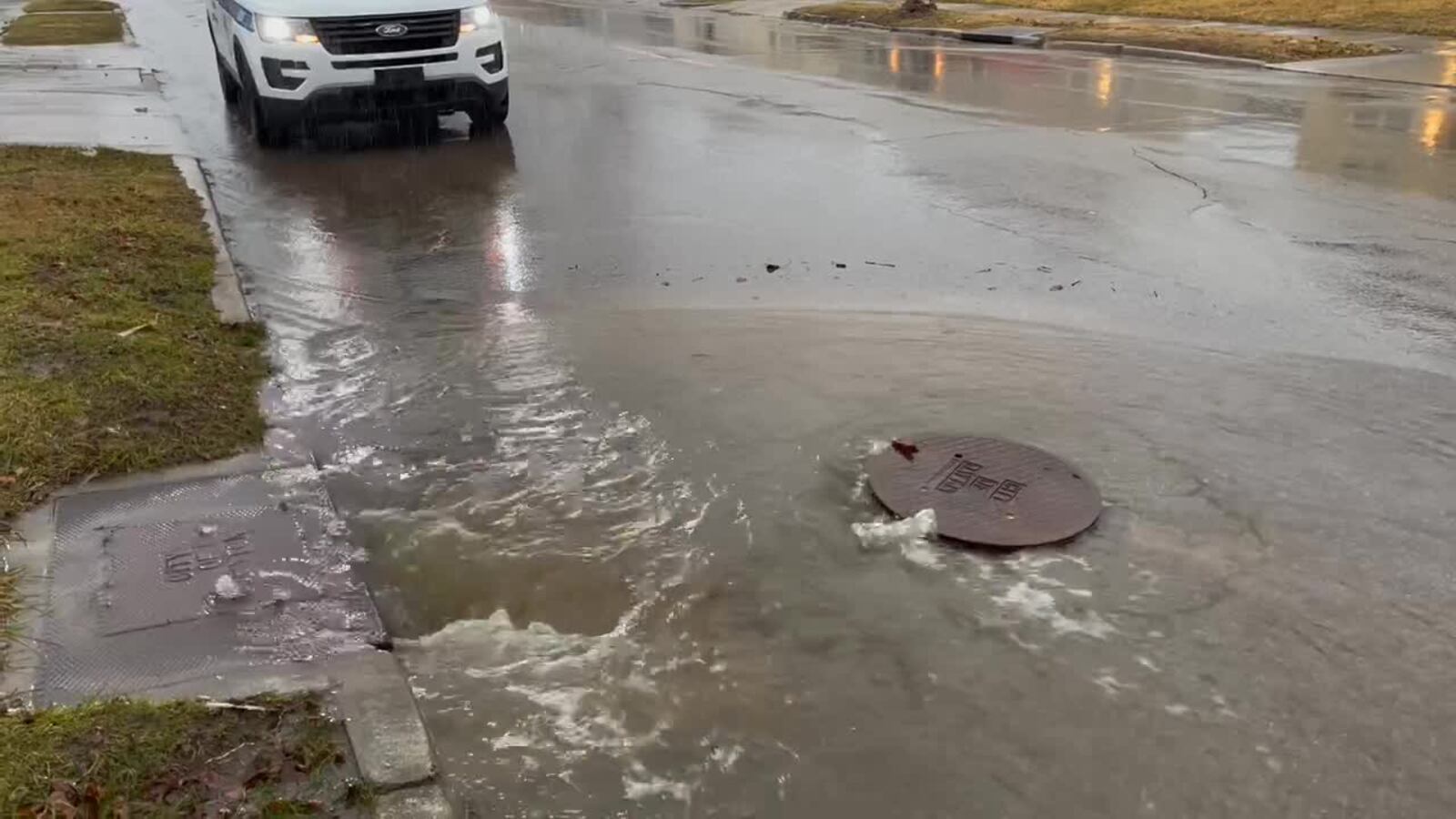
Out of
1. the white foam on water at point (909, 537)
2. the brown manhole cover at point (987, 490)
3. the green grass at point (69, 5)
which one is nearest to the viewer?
the white foam on water at point (909, 537)

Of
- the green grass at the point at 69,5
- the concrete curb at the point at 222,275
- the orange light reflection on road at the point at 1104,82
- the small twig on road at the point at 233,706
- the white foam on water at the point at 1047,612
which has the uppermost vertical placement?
the green grass at the point at 69,5

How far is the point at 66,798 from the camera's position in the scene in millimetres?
2854

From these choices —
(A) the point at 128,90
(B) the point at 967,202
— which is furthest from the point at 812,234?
(A) the point at 128,90

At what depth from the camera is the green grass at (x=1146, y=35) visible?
18.8 meters

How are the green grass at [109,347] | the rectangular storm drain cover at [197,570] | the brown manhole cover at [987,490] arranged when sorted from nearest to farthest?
1. the rectangular storm drain cover at [197,570]
2. the brown manhole cover at [987,490]
3. the green grass at [109,347]

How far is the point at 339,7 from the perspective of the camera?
10930mm

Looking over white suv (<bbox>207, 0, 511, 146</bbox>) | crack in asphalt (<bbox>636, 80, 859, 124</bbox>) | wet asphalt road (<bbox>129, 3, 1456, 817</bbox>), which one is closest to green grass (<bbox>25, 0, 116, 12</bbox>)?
crack in asphalt (<bbox>636, 80, 859, 124</bbox>)

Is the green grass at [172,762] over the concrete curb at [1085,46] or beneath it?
over

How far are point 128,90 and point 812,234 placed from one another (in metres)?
10.8

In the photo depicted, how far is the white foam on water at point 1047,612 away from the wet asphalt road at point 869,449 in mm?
13

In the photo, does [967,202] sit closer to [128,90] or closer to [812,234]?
[812,234]

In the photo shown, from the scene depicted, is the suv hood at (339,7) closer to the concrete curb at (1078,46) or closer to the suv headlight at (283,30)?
the suv headlight at (283,30)

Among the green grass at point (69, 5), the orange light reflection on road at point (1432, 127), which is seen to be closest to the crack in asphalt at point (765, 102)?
the orange light reflection on road at point (1432, 127)

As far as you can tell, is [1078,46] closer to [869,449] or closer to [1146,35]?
[1146,35]
